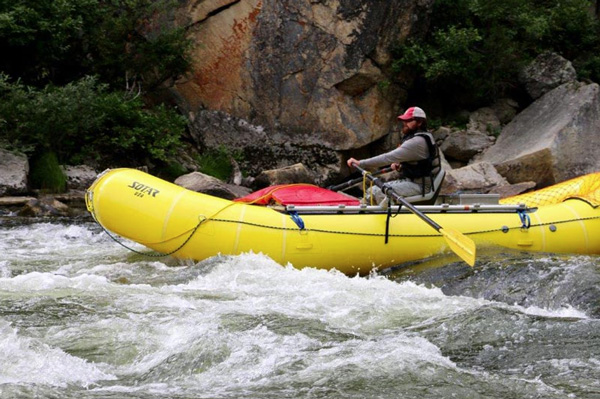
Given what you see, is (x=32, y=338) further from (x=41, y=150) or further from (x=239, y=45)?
(x=239, y=45)

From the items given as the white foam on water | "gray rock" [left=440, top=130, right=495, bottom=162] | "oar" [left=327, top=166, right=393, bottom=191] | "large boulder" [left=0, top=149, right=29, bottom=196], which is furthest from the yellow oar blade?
"gray rock" [left=440, top=130, right=495, bottom=162]

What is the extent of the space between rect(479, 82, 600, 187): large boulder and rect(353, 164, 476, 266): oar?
5280 mm

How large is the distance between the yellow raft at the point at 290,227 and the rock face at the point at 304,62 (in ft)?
20.3

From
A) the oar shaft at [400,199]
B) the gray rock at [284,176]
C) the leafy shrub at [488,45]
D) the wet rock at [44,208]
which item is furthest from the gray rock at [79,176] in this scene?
the oar shaft at [400,199]

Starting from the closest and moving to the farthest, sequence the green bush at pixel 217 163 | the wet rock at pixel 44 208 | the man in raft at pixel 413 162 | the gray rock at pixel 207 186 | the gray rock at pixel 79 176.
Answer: the man in raft at pixel 413 162 → the wet rock at pixel 44 208 → the gray rock at pixel 207 186 → the gray rock at pixel 79 176 → the green bush at pixel 217 163

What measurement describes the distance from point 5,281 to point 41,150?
5.60 metres

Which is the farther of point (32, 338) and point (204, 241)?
point (204, 241)

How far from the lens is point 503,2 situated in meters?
13.9

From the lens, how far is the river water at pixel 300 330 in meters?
3.96

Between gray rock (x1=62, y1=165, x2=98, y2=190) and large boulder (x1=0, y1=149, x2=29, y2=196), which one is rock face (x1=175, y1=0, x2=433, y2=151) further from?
large boulder (x1=0, y1=149, x2=29, y2=196)

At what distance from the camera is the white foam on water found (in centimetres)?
395

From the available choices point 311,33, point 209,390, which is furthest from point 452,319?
point 311,33

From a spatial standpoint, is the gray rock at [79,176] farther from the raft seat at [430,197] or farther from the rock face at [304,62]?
the raft seat at [430,197]

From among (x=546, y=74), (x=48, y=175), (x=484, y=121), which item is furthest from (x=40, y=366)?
(x=546, y=74)
